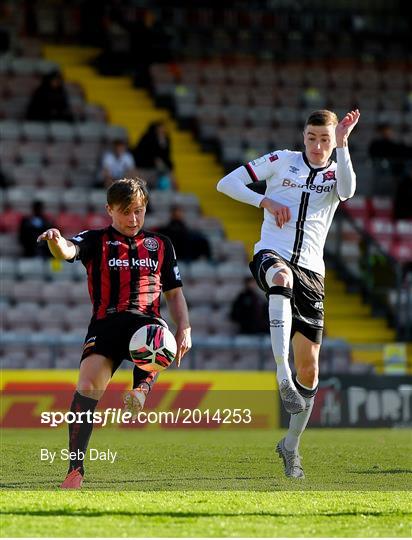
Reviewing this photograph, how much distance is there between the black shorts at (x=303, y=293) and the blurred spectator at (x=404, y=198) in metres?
11.2

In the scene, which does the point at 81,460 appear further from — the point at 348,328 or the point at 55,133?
the point at 55,133

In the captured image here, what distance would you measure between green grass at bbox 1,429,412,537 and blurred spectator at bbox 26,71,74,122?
32.5 feet

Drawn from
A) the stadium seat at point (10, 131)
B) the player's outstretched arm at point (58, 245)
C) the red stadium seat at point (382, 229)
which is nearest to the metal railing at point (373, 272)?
the red stadium seat at point (382, 229)

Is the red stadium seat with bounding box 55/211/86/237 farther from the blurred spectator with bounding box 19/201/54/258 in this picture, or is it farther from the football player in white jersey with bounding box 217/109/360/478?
the football player in white jersey with bounding box 217/109/360/478

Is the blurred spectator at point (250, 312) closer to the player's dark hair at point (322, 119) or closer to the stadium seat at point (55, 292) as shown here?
the stadium seat at point (55, 292)

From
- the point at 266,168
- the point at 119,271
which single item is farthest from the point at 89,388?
the point at 266,168

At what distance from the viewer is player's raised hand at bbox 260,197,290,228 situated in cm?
882

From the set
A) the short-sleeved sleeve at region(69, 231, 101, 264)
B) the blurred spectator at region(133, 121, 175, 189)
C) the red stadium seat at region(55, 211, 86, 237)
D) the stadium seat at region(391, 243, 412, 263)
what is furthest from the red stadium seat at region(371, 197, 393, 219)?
the short-sleeved sleeve at region(69, 231, 101, 264)

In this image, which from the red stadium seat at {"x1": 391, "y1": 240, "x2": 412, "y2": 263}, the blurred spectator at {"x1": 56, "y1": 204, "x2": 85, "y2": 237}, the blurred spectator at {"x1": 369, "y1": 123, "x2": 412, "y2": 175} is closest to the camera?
the blurred spectator at {"x1": 56, "y1": 204, "x2": 85, "y2": 237}

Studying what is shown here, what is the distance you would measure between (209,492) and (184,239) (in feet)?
33.7

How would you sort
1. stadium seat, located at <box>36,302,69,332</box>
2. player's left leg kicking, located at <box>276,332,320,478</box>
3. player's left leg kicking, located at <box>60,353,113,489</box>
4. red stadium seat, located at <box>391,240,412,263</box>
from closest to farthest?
player's left leg kicking, located at <box>60,353,113,489</box> < player's left leg kicking, located at <box>276,332,320,478</box> < stadium seat, located at <box>36,302,69,332</box> < red stadium seat, located at <box>391,240,412,263</box>

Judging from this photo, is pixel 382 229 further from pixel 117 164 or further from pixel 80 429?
pixel 80 429

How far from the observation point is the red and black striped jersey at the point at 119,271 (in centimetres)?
825

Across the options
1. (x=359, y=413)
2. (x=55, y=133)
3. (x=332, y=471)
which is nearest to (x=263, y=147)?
(x=55, y=133)
